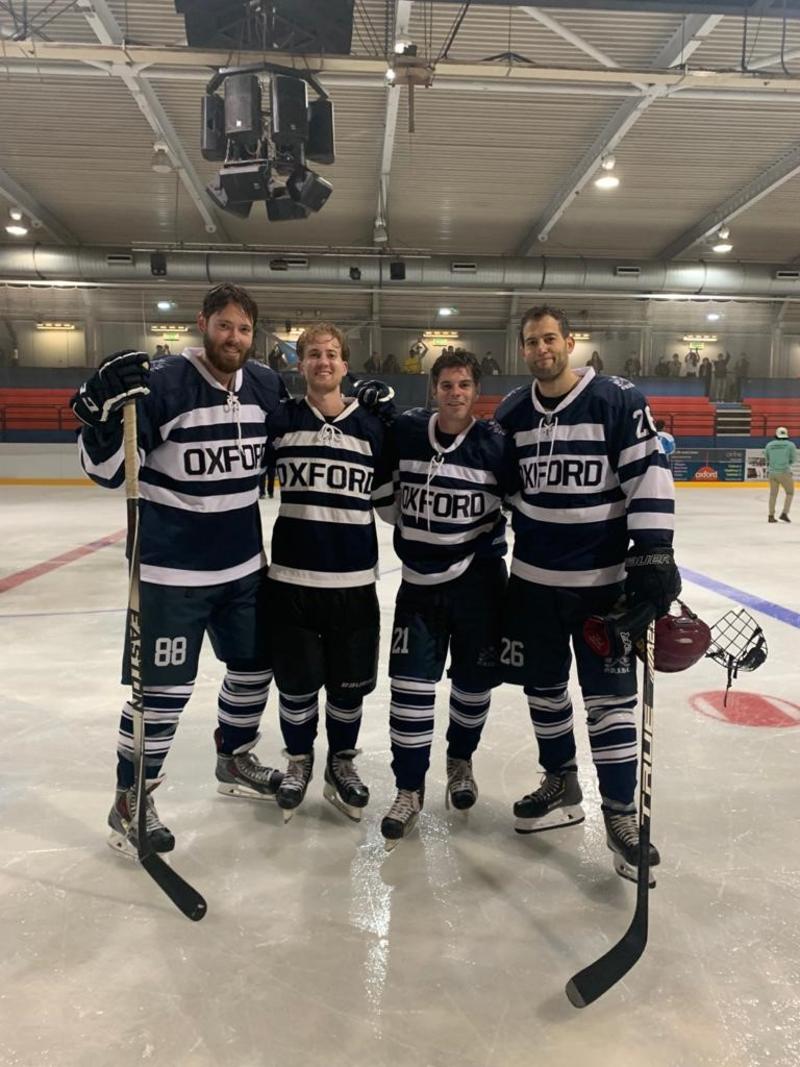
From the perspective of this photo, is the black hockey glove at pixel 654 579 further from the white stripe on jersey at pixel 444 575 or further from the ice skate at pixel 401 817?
the ice skate at pixel 401 817

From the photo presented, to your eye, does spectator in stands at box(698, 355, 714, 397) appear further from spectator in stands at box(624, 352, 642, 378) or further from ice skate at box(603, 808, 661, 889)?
ice skate at box(603, 808, 661, 889)

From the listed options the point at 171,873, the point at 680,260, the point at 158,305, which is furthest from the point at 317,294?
the point at 171,873

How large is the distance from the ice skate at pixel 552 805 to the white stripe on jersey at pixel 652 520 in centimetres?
90

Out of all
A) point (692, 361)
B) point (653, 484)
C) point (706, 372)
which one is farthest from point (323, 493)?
point (692, 361)

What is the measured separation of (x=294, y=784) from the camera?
95.9 inches

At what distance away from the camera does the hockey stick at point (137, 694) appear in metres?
1.95

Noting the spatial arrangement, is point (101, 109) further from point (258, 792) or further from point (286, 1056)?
point (286, 1056)

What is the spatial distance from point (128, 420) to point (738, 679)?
10.6 feet

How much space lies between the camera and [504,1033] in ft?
5.02

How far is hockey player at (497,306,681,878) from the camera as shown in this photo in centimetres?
209

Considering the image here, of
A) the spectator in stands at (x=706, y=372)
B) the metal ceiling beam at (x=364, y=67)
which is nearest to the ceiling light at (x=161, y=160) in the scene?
the metal ceiling beam at (x=364, y=67)

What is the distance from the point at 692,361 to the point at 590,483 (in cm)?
1972

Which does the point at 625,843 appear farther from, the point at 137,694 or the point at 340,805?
the point at 137,694

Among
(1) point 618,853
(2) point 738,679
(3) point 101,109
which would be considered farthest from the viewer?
(3) point 101,109
